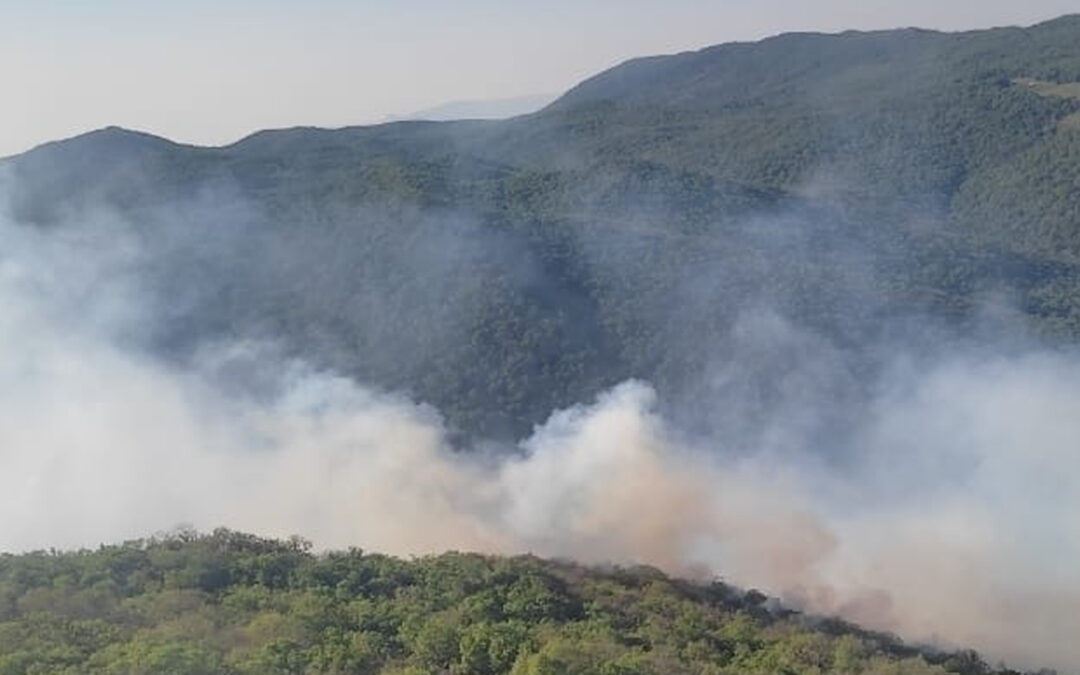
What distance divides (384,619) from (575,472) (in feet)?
87.3

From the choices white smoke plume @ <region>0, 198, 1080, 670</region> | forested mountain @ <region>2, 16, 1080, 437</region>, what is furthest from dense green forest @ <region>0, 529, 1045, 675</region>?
forested mountain @ <region>2, 16, 1080, 437</region>

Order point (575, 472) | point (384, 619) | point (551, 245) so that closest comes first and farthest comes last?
point (384, 619) < point (575, 472) < point (551, 245)

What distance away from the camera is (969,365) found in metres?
97.8

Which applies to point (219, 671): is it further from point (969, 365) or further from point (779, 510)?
point (969, 365)

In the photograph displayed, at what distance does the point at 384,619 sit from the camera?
4197 cm

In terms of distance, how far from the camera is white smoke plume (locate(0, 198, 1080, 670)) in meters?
59.1

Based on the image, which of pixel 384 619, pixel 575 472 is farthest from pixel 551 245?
pixel 384 619

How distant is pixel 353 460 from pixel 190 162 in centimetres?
8120

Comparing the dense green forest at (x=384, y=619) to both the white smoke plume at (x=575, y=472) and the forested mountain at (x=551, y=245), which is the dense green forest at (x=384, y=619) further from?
the forested mountain at (x=551, y=245)

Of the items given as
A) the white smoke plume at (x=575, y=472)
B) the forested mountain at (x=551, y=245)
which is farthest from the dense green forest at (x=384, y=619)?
the forested mountain at (x=551, y=245)

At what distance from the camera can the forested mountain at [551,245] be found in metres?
105

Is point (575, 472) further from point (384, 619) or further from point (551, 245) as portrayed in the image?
point (551, 245)

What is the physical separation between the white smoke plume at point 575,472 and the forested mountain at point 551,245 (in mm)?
6149

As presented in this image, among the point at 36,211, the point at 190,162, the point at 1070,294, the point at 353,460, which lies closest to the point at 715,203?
the point at 1070,294
